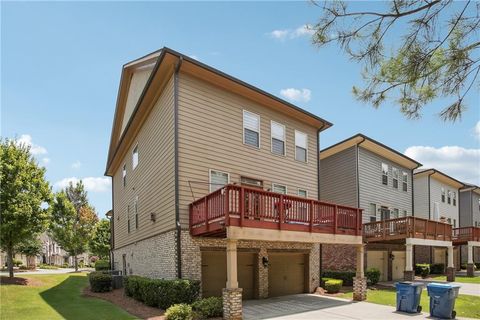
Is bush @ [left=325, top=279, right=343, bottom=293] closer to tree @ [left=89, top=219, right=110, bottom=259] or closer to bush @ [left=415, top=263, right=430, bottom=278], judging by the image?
bush @ [left=415, top=263, right=430, bottom=278]

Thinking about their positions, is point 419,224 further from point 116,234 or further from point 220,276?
point 116,234

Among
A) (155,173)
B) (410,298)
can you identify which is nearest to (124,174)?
(155,173)

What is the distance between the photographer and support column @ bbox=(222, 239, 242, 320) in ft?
35.1

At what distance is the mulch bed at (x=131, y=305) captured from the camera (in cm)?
1146

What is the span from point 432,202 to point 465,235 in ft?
17.0

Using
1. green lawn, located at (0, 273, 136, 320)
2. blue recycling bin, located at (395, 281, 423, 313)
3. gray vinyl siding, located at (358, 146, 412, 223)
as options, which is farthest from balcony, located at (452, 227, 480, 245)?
green lawn, located at (0, 273, 136, 320)

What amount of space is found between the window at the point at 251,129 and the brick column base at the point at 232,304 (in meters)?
6.72

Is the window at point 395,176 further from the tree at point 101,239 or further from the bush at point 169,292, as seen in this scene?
the tree at point 101,239

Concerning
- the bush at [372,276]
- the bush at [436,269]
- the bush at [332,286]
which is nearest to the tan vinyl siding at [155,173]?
the bush at [332,286]

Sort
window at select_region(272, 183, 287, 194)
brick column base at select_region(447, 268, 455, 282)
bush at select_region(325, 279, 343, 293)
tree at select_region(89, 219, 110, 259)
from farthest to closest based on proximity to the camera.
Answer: tree at select_region(89, 219, 110, 259) < brick column base at select_region(447, 268, 455, 282) < bush at select_region(325, 279, 343, 293) < window at select_region(272, 183, 287, 194)

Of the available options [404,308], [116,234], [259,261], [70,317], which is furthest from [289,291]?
[116,234]

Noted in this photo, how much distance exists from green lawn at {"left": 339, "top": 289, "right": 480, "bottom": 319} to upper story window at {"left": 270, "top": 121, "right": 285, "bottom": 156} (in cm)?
688

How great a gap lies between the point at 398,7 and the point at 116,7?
856cm

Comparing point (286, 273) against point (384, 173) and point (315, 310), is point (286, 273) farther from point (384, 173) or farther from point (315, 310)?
point (384, 173)
